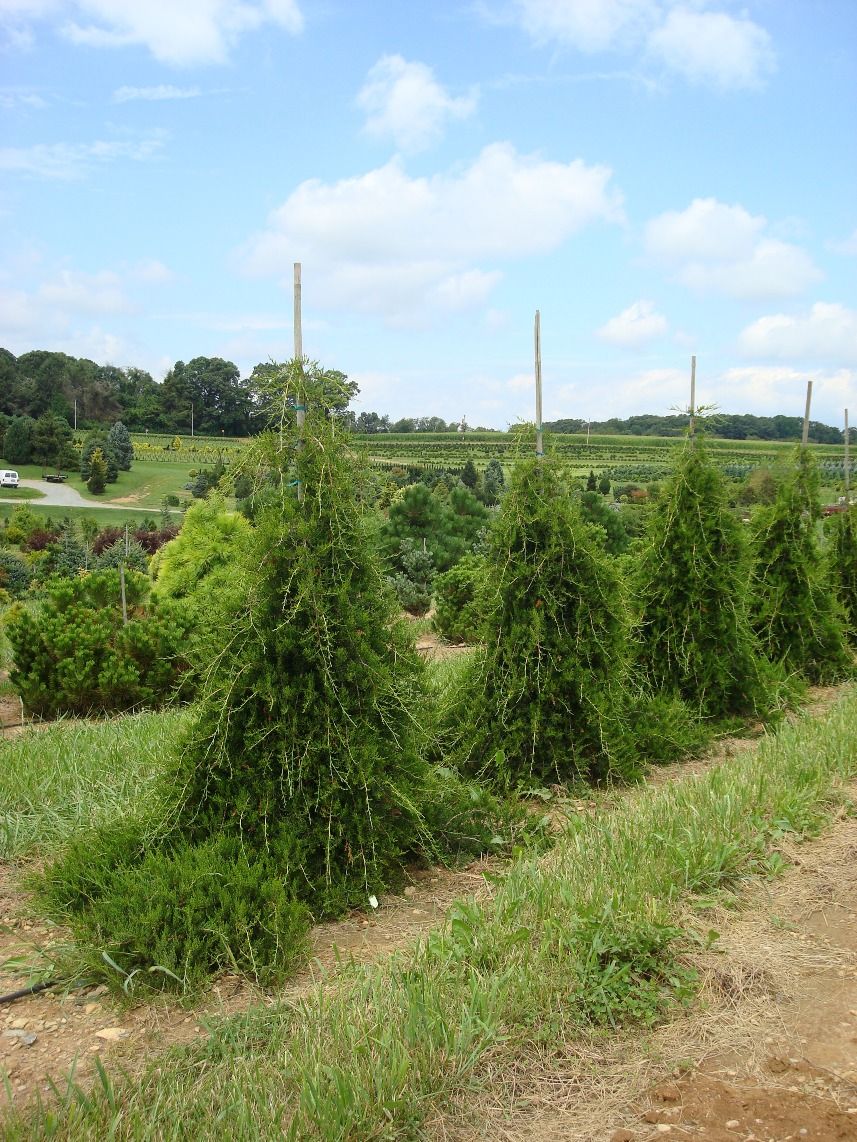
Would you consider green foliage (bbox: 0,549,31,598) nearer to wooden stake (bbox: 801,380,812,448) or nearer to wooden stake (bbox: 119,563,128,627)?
wooden stake (bbox: 119,563,128,627)

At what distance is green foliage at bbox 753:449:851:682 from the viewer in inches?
368

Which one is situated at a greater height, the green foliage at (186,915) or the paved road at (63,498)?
the paved road at (63,498)

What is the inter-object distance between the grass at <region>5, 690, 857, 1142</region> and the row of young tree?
59 cm

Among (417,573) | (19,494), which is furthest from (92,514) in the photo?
(417,573)

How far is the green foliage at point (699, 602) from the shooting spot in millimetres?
7504

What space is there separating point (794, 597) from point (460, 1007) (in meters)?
7.65

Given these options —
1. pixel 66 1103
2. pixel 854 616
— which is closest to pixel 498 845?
pixel 66 1103

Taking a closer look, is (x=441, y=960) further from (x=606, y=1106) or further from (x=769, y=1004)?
(x=769, y=1004)

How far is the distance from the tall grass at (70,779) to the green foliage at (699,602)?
4100mm

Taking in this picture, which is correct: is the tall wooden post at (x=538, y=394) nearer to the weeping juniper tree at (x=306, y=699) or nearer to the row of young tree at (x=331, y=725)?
the row of young tree at (x=331, y=725)

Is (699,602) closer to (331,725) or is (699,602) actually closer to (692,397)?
(692,397)

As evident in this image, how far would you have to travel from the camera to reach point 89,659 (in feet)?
24.7

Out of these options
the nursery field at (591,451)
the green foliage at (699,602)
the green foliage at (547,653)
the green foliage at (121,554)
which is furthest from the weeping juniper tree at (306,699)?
the nursery field at (591,451)

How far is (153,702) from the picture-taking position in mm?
7980
